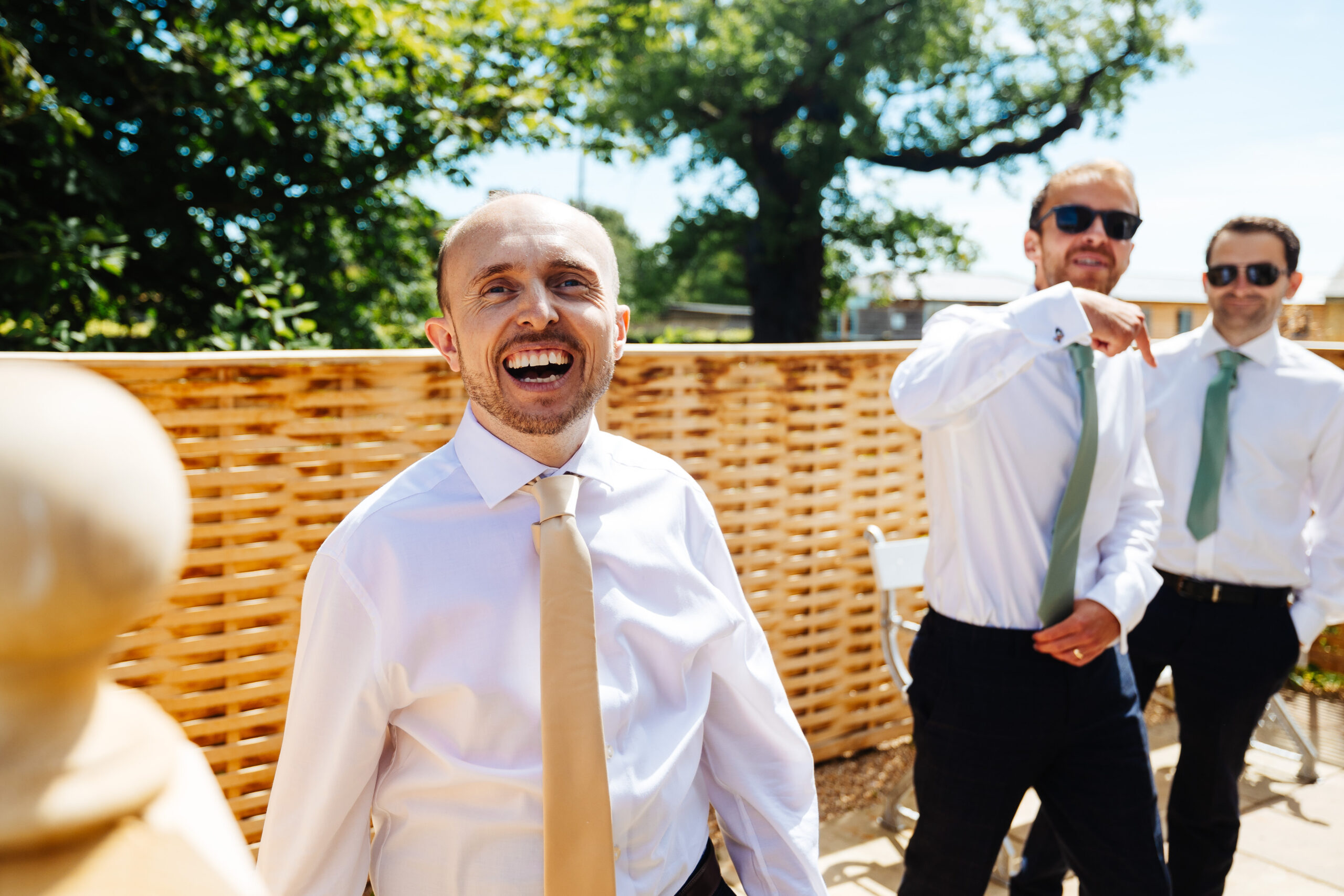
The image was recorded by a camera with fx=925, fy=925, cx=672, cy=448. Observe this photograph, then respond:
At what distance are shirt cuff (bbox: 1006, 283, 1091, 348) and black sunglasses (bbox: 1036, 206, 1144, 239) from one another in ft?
1.57

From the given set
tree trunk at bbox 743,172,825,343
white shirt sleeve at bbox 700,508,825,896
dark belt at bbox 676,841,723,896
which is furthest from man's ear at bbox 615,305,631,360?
tree trunk at bbox 743,172,825,343

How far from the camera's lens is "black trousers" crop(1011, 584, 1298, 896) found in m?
3.20

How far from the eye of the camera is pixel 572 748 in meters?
1.46

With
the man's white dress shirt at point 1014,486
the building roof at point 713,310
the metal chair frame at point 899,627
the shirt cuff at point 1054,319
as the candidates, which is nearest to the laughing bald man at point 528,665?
the man's white dress shirt at point 1014,486

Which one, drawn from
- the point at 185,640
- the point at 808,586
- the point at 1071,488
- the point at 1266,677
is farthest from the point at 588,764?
the point at 808,586

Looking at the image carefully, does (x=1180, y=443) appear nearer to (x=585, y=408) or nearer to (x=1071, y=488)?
(x=1071, y=488)

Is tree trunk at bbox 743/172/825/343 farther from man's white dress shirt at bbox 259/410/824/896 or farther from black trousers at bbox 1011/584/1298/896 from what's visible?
man's white dress shirt at bbox 259/410/824/896

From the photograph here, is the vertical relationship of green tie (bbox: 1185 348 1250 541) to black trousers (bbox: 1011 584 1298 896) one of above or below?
above

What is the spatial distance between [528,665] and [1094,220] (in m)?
2.05

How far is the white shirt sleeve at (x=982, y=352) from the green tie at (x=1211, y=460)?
160cm

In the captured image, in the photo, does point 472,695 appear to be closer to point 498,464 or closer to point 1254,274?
point 498,464

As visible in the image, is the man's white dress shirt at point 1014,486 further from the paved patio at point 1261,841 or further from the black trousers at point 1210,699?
the paved patio at point 1261,841

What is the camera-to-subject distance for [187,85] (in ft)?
19.4

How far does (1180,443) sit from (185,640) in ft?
12.1
